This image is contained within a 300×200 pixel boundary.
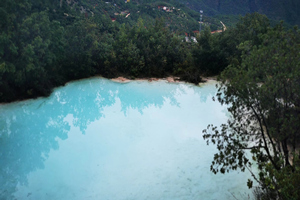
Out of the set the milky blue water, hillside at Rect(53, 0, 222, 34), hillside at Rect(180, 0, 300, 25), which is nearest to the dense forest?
the milky blue water

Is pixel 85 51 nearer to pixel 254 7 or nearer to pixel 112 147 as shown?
pixel 112 147

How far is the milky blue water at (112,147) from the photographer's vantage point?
5887 millimetres

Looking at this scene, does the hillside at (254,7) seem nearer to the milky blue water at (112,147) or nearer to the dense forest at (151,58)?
the dense forest at (151,58)

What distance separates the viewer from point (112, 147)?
746 centimetres

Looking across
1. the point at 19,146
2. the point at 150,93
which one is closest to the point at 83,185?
the point at 19,146

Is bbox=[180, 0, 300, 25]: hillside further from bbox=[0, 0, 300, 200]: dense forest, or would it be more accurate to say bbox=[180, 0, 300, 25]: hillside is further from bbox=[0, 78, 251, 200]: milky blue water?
bbox=[0, 78, 251, 200]: milky blue water

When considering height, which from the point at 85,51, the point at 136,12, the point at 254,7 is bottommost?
the point at 254,7

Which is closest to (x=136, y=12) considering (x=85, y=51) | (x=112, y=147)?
(x=85, y=51)

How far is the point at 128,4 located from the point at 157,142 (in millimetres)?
27580

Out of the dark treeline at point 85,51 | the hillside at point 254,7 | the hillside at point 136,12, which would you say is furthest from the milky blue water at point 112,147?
the hillside at point 254,7

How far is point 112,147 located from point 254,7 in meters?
69.6

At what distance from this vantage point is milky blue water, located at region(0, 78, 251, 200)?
19.3ft

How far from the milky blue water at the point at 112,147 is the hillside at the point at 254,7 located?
5065 centimetres

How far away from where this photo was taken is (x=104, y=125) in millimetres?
8633
